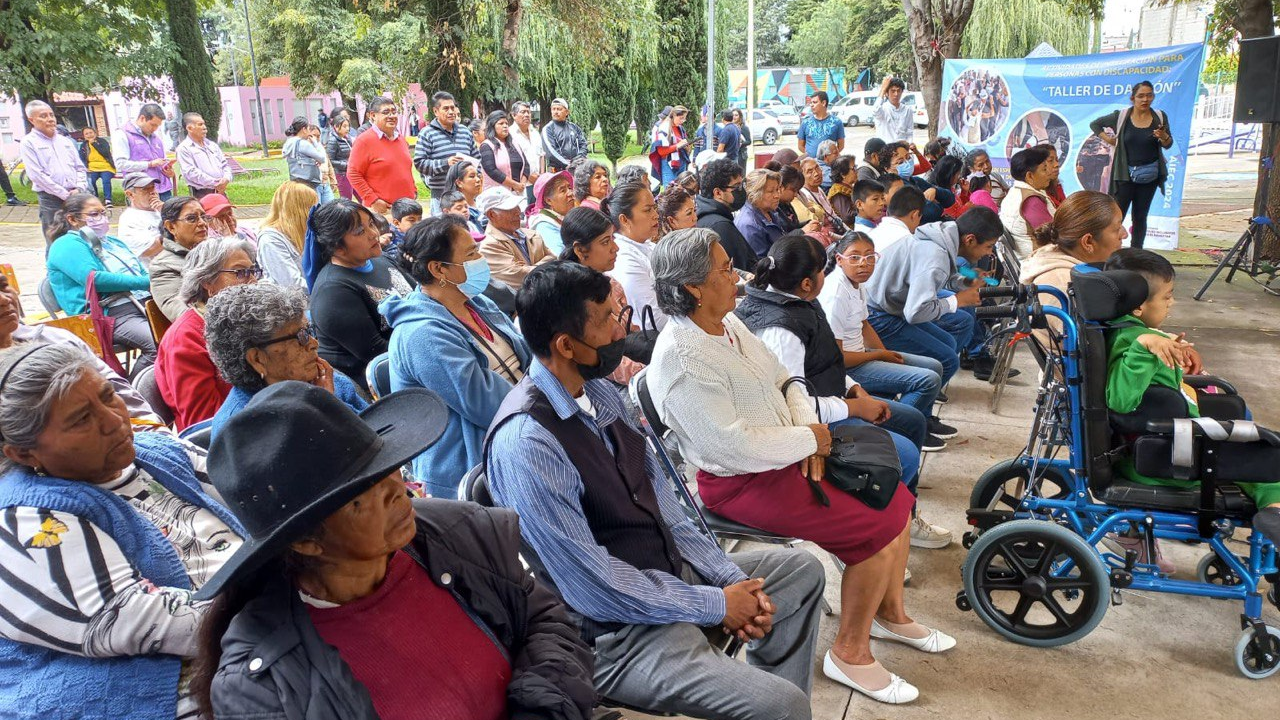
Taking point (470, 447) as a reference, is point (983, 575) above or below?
below

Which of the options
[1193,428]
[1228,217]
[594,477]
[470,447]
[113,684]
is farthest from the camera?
[1228,217]

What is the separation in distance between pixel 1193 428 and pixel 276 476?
2.83 m

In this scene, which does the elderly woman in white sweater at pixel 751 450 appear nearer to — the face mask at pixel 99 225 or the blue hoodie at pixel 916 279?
the blue hoodie at pixel 916 279

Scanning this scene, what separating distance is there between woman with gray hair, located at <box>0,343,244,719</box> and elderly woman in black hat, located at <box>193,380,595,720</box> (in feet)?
1.06

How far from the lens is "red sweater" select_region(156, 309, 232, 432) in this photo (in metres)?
3.19

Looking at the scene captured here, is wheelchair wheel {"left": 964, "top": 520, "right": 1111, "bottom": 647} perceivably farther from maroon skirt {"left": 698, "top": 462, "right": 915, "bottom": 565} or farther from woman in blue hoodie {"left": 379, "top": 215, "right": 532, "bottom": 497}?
woman in blue hoodie {"left": 379, "top": 215, "right": 532, "bottom": 497}

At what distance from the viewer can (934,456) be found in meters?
4.92

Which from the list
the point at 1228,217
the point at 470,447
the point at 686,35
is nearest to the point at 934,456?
the point at 470,447

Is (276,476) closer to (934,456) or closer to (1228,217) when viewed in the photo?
(934,456)

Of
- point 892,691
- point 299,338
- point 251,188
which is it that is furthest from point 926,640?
point 251,188

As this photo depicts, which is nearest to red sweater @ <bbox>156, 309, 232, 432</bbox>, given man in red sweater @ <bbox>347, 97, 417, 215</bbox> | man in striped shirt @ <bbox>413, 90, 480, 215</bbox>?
man in red sweater @ <bbox>347, 97, 417, 215</bbox>

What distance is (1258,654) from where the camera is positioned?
299cm

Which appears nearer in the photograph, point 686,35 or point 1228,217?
point 1228,217

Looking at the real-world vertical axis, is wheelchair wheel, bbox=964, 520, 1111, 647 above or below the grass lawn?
below
